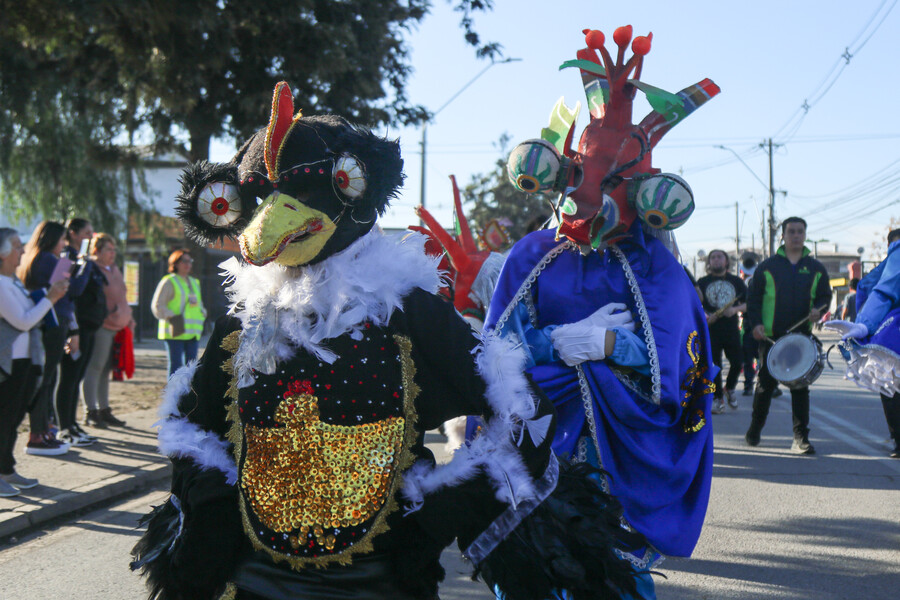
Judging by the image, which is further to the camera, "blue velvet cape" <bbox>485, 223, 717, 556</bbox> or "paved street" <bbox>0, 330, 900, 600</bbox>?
"paved street" <bbox>0, 330, 900, 600</bbox>

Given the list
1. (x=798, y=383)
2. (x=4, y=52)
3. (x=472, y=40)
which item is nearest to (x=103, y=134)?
(x=4, y=52)

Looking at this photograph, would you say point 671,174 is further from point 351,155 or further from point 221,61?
point 221,61

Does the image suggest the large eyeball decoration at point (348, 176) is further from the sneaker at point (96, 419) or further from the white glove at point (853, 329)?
the sneaker at point (96, 419)

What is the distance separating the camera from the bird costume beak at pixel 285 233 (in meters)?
2.00

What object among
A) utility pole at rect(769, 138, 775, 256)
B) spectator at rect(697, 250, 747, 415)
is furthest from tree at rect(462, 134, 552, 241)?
spectator at rect(697, 250, 747, 415)

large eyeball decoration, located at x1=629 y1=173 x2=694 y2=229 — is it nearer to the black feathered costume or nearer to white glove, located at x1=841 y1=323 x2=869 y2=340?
the black feathered costume

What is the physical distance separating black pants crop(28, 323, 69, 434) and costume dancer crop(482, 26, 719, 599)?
429cm

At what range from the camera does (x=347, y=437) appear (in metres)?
2.01

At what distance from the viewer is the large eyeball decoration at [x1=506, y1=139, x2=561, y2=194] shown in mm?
3477

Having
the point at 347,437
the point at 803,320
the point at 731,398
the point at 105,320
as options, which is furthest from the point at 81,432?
the point at 731,398

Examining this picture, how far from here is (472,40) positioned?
12.6 m

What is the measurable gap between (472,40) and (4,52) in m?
6.62

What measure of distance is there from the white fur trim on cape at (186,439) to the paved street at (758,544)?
2.18 metres

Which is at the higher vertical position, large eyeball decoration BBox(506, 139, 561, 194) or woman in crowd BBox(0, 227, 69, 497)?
large eyeball decoration BBox(506, 139, 561, 194)
